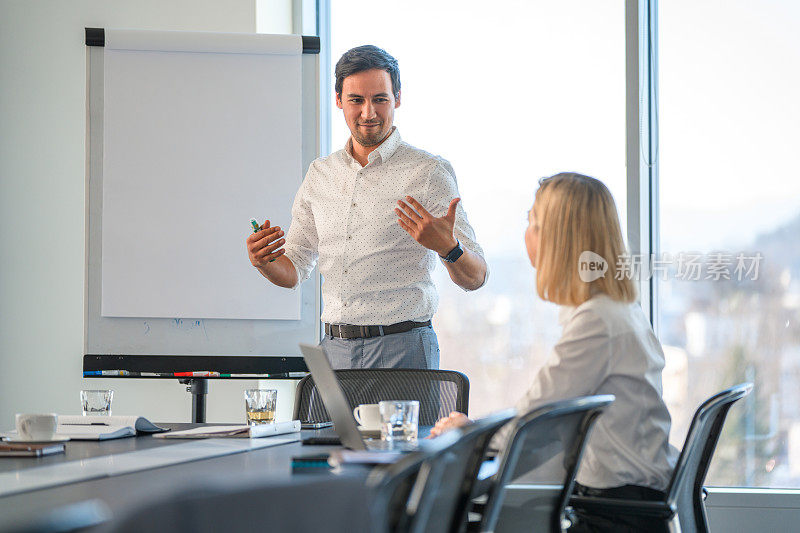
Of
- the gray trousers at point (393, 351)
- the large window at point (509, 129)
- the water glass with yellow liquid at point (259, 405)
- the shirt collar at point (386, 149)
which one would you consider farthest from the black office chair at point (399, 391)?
the large window at point (509, 129)

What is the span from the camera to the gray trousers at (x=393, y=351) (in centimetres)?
297

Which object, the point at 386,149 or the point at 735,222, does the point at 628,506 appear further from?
the point at 735,222

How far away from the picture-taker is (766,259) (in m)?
3.83

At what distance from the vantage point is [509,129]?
4.06 metres

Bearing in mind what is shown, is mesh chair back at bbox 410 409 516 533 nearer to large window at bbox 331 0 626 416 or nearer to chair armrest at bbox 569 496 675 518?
chair armrest at bbox 569 496 675 518

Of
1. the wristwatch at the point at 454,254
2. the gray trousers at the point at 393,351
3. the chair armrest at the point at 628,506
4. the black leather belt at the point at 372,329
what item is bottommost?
the chair armrest at the point at 628,506

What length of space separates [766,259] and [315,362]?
9.26 ft

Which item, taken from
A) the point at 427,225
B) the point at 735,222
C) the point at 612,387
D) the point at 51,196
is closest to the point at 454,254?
the point at 427,225

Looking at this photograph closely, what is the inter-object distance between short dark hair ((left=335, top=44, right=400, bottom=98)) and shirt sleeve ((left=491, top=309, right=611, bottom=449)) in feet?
5.26

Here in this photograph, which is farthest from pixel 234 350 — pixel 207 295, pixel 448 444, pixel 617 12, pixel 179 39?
pixel 448 444

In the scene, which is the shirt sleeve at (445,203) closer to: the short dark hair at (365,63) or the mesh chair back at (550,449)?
the short dark hair at (365,63)

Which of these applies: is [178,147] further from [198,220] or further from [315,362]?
[315,362]

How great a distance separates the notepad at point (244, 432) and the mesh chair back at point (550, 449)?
0.70 m

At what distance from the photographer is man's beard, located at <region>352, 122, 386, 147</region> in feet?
10.4
